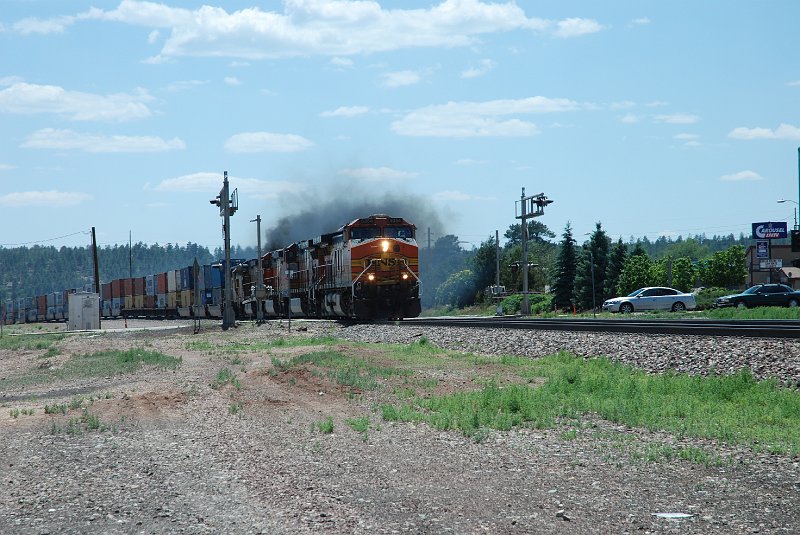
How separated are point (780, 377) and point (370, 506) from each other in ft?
29.1

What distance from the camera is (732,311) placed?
35875 millimetres

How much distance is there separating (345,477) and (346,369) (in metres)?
9.37

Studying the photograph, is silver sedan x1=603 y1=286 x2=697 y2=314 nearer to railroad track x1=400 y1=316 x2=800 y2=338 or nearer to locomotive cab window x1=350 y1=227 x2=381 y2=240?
locomotive cab window x1=350 y1=227 x2=381 y2=240

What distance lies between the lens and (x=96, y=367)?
20.9 metres

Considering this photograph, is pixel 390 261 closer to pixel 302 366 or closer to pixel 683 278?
pixel 302 366

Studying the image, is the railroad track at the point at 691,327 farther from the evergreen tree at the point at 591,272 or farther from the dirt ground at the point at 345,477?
the evergreen tree at the point at 591,272

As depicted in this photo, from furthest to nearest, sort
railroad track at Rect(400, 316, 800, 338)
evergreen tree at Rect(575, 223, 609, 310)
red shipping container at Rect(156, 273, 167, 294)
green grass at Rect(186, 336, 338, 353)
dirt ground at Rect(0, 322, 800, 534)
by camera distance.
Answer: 1. red shipping container at Rect(156, 273, 167, 294)
2. evergreen tree at Rect(575, 223, 609, 310)
3. green grass at Rect(186, 336, 338, 353)
4. railroad track at Rect(400, 316, 800, 338)
5. dirt ground at Rect(0, 322, 800, 534)

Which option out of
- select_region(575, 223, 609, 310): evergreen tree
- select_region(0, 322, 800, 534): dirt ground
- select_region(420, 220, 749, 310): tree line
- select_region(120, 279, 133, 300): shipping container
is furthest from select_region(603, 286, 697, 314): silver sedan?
select_region(120, 279, 133, 300): shipping container

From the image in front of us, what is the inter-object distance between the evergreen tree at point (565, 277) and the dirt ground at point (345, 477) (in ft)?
188

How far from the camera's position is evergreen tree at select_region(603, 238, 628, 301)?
6900cm

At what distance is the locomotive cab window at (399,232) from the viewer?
3494 centimetres

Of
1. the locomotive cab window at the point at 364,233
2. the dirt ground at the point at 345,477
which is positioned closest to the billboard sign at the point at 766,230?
the locomotive cab window at the point at 364,233

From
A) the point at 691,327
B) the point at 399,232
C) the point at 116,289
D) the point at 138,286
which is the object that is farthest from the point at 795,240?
the point at 116,289

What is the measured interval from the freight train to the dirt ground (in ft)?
64.3
